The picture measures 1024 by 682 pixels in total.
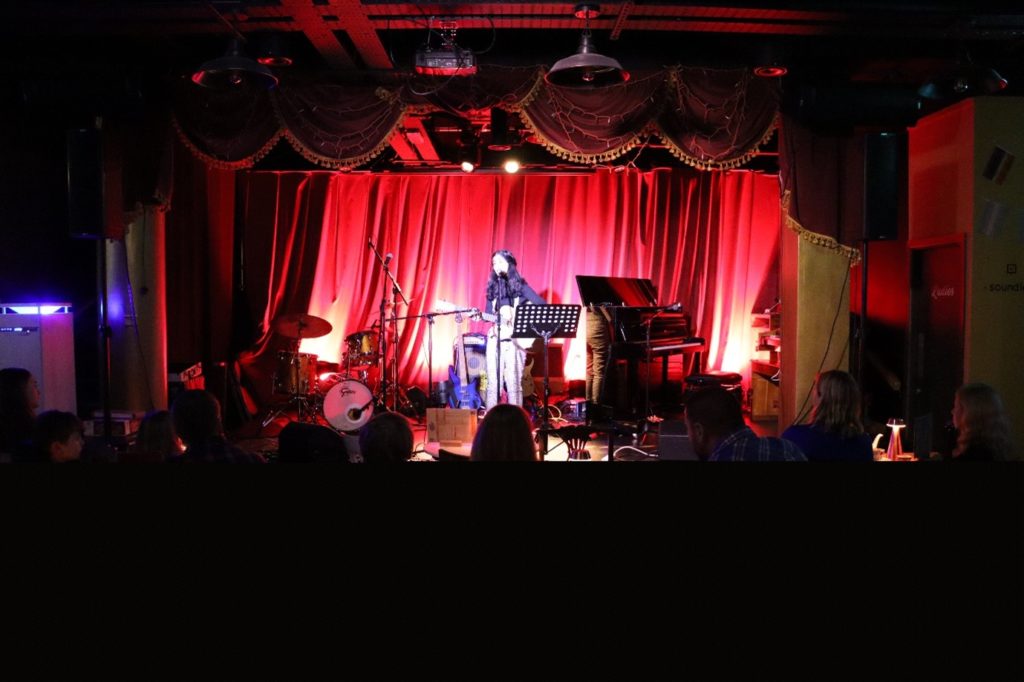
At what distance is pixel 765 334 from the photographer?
29.9 feet

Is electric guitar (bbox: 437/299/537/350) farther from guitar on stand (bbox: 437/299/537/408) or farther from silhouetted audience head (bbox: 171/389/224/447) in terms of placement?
silhouetted audience head (bbox: 171/389/224/447)

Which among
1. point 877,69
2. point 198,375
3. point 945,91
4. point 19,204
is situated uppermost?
point 877,69

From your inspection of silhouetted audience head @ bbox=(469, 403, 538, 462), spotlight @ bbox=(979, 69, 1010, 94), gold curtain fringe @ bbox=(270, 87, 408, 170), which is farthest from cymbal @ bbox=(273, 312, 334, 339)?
spotlight @ bbox=(979, 69, 1010, 94)

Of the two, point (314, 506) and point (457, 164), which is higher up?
point (457, 164)

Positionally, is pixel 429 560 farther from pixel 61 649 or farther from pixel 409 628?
pixel 61 649

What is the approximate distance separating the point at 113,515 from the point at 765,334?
909 cm

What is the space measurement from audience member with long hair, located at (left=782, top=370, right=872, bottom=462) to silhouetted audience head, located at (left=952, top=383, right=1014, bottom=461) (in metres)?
0.35

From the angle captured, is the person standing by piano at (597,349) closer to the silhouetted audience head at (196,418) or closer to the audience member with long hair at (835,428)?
the audience member with long hair at (835,428)

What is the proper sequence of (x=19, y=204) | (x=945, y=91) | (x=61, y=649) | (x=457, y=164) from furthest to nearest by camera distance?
(x=457, y=164) → (x=19, y=204) → (x=945, y=91) → (x=61, y=649)

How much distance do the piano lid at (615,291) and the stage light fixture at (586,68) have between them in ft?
10.00

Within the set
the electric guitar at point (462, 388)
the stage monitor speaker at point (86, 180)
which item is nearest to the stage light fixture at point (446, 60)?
the stage monitor speaker at point (86, 180)

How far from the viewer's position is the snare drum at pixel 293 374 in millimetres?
8047

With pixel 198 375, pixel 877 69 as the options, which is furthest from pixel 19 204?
pixel 877 69

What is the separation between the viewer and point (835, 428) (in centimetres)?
325
